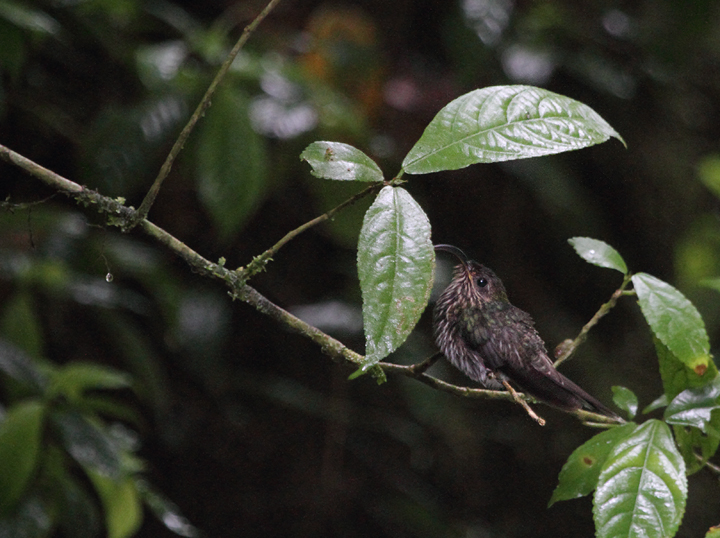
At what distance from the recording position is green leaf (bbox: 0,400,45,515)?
1326 mm

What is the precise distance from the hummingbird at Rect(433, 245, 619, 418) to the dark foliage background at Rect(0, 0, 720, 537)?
1.01 metres

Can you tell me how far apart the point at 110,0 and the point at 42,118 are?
48 centimetres

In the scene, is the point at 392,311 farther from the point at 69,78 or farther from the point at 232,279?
the point at 69,78

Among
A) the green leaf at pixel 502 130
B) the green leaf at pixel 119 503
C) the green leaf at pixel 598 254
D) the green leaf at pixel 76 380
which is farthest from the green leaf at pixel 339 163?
the green leaf at pixel 119 503

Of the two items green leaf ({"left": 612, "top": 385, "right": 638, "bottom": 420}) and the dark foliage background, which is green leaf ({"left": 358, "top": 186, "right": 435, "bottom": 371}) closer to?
green leaf ({"left": 612, "top": 385, "right": 638, "bottom": 420})

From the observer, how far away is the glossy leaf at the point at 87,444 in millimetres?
1385

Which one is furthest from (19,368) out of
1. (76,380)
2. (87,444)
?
(87,444)

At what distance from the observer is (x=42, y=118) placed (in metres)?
2.11

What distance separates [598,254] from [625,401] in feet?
0.62

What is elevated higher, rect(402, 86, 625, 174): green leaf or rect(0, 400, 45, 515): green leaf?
rect(402, 86, 625, 174): green leaf

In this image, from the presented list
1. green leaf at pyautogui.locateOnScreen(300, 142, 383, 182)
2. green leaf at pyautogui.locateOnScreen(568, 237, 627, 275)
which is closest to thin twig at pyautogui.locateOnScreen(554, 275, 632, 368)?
green leaf at pyautogui.locateOnScreen(568, 237, 627, 275)

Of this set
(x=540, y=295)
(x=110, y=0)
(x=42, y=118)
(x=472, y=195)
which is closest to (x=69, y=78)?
(x=42, y=118)

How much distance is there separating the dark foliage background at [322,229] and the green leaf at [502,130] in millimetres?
1003

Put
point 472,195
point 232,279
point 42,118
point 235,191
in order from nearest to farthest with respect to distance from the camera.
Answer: point 232,279 → point 235,191 → point 42,118 → point 472,195
